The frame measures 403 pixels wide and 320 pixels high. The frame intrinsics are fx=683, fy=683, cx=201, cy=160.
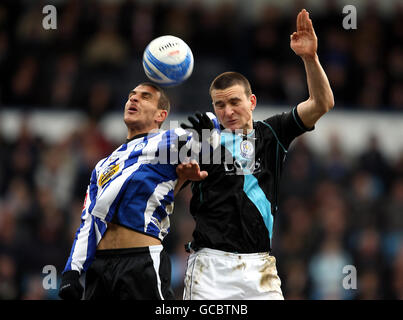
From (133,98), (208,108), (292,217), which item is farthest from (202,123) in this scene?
(208,108)

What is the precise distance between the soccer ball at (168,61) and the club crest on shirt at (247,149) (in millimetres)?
778

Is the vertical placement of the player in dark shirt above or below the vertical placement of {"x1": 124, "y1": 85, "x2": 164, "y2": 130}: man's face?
below

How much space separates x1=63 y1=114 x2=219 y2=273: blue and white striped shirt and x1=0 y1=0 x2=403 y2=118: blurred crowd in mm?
6568

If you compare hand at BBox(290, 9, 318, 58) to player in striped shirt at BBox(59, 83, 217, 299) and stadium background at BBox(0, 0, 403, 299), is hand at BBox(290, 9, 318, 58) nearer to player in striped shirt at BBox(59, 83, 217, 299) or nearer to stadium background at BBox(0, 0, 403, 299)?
player in striped shirt at BBox(59, 83, 217, 299)

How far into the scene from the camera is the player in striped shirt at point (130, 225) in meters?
5.25

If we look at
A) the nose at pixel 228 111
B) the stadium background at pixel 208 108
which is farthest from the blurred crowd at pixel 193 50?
the nose at pixel 228 111

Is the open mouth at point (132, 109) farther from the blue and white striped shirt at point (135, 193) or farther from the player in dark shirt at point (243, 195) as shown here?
the player in dark shirt at point (243, 195)

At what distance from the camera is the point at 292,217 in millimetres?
10633

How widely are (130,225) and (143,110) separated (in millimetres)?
1080

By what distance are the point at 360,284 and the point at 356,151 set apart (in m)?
3.05

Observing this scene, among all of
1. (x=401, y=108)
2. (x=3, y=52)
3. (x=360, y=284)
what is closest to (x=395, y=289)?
(x=360, y=284)

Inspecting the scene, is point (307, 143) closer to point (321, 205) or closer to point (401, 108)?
point (321, 205)

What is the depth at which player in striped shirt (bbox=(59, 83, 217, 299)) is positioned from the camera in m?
5.25

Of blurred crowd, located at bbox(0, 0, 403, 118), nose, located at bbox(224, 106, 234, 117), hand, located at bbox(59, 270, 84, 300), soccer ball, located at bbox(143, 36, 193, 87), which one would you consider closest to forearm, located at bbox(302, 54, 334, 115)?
nose, located at bbox(224, 106, 234, 117)
